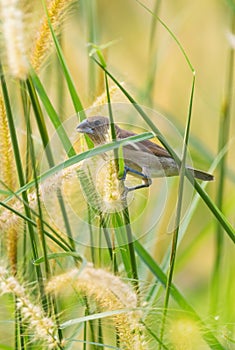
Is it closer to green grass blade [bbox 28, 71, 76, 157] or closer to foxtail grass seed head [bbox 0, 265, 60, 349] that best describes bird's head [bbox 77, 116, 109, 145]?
green grass blade [bbox 28, 71, 76, 157]

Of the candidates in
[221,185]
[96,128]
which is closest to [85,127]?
[96,128]

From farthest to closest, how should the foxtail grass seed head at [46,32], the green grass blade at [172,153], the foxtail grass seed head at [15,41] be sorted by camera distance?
the foxtail grass seed head at [46,32]
the green grass blade at [172,153]
the foxtail grass seed head at [15,41]

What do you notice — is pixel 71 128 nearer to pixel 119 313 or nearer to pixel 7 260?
pixel 7 260

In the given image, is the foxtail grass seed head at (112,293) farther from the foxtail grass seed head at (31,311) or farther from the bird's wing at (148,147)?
the bird's wing at (148,147)

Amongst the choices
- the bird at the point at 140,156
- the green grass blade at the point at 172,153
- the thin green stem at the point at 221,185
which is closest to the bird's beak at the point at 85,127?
the bird at the point at 140,156

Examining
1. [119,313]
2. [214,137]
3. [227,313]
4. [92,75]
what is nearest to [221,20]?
[214,137]

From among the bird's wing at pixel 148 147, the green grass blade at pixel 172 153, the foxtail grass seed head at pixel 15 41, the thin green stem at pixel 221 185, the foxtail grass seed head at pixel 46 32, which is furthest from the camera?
the thin green stem at pixel 221 185

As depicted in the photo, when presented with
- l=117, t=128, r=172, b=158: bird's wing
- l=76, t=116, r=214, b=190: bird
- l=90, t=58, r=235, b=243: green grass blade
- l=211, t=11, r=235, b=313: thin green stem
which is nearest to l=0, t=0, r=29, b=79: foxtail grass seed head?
l=90, t=58, r=235, b=243: green grass blade

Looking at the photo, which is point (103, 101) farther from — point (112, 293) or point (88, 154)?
point (112, 293)
